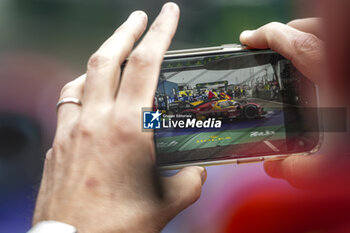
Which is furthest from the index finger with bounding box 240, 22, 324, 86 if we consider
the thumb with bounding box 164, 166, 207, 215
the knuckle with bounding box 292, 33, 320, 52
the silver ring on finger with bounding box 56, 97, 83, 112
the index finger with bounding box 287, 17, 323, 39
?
the silver ring on finger with bounding box 56, 97, 83, 112

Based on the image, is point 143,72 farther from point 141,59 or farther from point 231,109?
point 231,109

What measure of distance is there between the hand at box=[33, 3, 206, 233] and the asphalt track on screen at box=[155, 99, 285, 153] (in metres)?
0.17

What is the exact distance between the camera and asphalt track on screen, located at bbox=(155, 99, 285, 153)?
36.0 inches

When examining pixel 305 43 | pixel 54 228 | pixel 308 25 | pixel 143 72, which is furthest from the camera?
pixel 308 25

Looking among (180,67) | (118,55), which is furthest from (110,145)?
(180,67)

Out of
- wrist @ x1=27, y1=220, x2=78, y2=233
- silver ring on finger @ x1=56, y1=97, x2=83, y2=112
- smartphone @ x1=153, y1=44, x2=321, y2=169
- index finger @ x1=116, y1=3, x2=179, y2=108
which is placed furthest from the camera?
smartphone @ x1=153, y1=44, x2=321, y2=169

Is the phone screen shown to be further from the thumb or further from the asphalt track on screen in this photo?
the thumb

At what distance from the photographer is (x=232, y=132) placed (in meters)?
0.92

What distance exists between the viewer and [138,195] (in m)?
0.64

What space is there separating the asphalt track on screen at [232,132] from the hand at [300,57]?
14 centimetres

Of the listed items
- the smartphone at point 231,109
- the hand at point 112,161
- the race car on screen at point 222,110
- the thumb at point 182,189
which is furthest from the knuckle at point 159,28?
the thumb at point 182,189

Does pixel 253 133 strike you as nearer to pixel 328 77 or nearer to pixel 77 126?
pixel 328 77

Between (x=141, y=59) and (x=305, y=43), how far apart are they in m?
0.58

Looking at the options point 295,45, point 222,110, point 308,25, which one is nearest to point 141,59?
point 222,110
